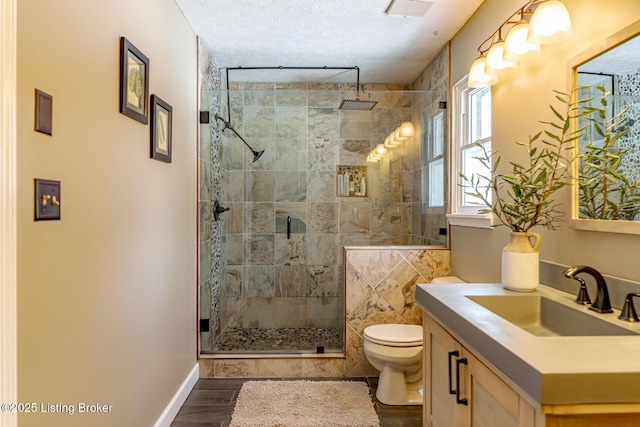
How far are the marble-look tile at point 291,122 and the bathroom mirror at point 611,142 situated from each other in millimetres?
2150

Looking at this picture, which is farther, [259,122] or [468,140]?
[259,122]

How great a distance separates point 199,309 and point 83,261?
1.64 m

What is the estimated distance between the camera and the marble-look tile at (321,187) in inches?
131

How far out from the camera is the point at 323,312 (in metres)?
3.35

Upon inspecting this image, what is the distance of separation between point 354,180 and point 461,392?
2.19 m

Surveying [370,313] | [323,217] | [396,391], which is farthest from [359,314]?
[323,217]

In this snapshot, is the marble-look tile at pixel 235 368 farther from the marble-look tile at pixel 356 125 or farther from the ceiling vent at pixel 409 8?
the ceiling vent at pixel 409 8

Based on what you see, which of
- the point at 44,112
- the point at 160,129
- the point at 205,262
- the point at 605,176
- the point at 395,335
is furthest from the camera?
the point at 205,262

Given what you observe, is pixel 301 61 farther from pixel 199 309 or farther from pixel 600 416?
pixel 600 416

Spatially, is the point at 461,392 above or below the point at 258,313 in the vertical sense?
above

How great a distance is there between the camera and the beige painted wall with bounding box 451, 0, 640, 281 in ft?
4.56

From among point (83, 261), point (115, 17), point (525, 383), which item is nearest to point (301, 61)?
point (115, 17)

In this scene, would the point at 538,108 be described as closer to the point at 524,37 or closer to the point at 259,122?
the point at 524,37

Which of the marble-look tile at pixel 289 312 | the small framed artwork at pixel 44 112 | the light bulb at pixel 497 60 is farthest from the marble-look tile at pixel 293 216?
the small framed artwork at pixel 44 112
